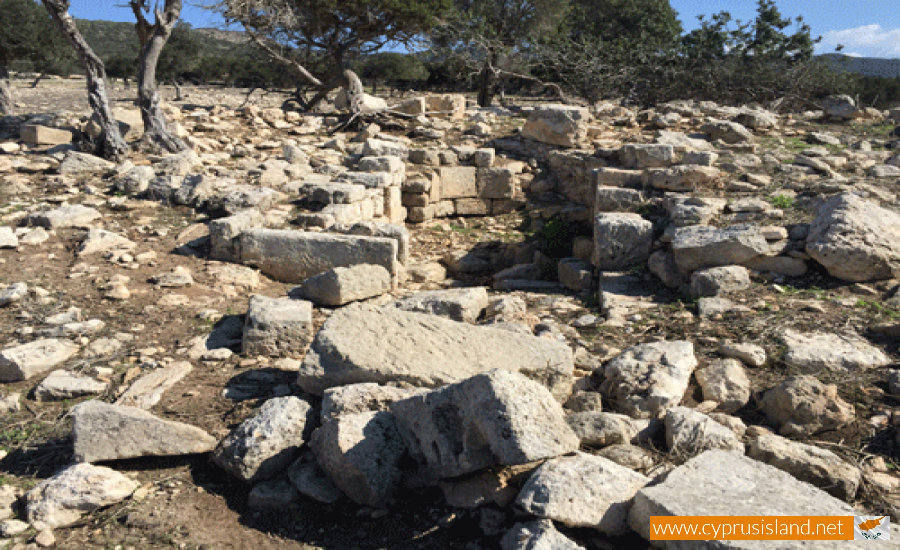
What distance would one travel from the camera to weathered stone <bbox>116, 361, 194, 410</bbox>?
12.4 ft

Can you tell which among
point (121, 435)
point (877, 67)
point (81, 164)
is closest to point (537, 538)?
point (121, 435)

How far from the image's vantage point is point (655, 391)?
3781 mm

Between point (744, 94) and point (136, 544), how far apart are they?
14.5 metres

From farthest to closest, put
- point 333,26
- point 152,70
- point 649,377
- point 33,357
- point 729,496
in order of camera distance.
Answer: point 333,26
point 152,70
point 33,357
point 649,377
point 729,496

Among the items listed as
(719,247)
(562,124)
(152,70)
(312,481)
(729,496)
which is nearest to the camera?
(729,496)

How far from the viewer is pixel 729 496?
261 centimetres

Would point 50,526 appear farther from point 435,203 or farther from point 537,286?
point 435,203

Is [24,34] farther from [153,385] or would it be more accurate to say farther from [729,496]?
[729,496]

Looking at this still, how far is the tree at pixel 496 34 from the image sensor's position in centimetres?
1383

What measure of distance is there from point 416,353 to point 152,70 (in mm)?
6908

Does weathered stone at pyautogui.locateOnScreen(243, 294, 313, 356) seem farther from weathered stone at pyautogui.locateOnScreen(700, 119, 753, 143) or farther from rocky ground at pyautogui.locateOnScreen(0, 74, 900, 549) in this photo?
weathered stone at pyautogui.locateOnScreen(700, 119, 753, 143)

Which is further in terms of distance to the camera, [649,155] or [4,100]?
[4,100]

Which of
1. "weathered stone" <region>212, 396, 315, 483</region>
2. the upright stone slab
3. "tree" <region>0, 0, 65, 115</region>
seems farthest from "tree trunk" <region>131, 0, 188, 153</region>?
"tree" <region>0, 0, 65, 115</region>

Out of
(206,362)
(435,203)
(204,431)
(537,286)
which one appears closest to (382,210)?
(435,203)
